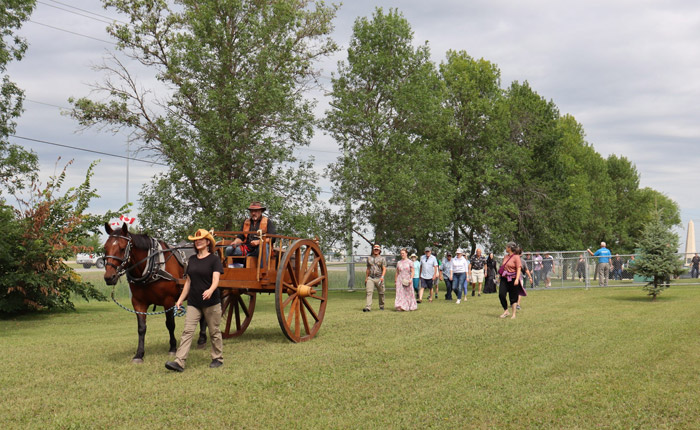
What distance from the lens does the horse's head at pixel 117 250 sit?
28.3 ft

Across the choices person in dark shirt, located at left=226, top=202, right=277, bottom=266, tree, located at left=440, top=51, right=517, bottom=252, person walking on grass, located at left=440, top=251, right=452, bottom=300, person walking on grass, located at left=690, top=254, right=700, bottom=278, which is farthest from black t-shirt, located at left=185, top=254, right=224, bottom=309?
tree, located at left=440, top=51, right=517, bottom=252

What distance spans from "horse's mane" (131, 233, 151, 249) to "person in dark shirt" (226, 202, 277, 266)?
144cm

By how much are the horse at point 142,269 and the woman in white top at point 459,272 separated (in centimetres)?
1294

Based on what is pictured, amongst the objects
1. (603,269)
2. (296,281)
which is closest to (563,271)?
(603,269)

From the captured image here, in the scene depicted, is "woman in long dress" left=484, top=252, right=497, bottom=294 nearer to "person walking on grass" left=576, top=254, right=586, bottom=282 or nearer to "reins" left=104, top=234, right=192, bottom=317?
"person walking on grass" left=576, top=254, right=586, bottom=282

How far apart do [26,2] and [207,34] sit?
5695 millimetres

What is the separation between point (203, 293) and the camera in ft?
27.6

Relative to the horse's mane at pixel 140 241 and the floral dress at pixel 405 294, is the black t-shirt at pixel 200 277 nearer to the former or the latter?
the horse's mane at pixel 140 241

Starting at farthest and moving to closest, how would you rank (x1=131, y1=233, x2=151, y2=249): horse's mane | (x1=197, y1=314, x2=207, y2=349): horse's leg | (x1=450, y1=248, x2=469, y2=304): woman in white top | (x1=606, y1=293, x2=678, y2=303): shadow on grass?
(x1=450, y1=248, x2=469, y2=304): woman in white top → (x1=606, y1=293, x2=678, y2=303): shadow on grass → (x1=197, y1=314, x2=207, y2=349): horse's leg → (x1=131, y1=233, x2=151, y2=249): horse's mane

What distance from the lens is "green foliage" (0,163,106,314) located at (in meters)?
16.9

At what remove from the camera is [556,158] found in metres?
40.3

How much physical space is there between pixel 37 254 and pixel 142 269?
9865 millimetres

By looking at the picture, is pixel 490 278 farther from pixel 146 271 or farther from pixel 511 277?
pixel 146 271

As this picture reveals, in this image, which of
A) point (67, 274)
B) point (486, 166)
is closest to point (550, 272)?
point (486, 166)
